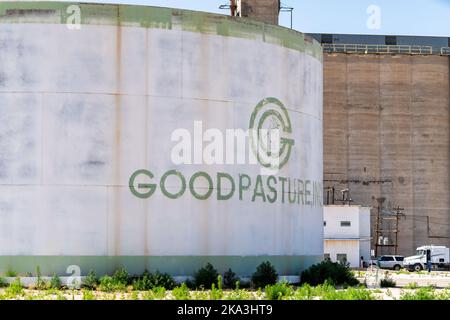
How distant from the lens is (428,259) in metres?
Result: 72.2

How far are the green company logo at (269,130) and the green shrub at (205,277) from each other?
429 cm

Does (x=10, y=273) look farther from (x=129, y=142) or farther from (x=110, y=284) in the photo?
(x=129, y=142)

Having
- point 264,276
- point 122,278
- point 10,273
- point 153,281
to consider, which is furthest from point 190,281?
point 10,273

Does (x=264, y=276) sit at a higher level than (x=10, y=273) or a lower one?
lower

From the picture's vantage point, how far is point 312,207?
33.1 meters

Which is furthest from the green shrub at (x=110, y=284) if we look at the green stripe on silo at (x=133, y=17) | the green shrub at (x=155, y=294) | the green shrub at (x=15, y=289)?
the green stripe on silo at (x=133, y=17)

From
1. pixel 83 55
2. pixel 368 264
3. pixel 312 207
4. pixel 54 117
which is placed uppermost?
pixel 83 55

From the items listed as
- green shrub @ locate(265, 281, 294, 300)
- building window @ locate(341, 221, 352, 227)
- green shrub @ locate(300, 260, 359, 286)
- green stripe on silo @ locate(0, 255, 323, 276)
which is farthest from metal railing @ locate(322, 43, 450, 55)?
green shrub @ locate(265, 281, 294, 300)

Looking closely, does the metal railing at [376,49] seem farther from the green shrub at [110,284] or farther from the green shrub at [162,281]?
the green shrub at [110,284]

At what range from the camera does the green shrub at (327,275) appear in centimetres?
3095

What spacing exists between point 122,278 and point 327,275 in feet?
25.6

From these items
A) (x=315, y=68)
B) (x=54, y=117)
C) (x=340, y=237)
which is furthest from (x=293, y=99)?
(x=340, y=237)
